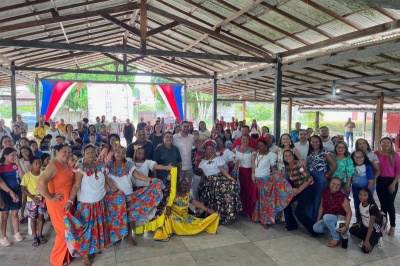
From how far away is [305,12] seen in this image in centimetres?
473

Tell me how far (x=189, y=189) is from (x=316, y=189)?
165 cm

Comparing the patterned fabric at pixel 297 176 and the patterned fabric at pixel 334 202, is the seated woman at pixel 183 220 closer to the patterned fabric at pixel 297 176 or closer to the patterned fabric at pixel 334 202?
the patterned fabric at pixel 297 176

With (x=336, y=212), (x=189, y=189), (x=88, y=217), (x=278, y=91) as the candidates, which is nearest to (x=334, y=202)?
(x=336, y=212)

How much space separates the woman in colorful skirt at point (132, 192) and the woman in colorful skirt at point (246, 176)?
1198mm

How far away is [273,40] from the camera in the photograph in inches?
245

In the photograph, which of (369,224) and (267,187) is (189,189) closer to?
(267,187)

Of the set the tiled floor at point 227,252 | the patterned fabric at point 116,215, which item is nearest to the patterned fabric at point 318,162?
the tiled floor at point 227,252

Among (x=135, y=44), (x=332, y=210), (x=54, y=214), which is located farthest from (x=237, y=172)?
(x=135, y=44)

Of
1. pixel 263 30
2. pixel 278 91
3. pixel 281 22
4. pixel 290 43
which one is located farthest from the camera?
pixel 278 91

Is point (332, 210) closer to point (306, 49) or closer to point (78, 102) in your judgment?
point (306, 49)

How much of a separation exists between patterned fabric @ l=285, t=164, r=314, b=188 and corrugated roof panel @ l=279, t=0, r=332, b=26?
2.44 meters

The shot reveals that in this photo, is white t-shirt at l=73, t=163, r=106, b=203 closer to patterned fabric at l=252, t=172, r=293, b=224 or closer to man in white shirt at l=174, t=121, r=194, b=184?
man in white shirt at l=174, t=121, r=194, b=184

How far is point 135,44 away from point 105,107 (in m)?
19.2

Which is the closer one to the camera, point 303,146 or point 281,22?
point 303,146
